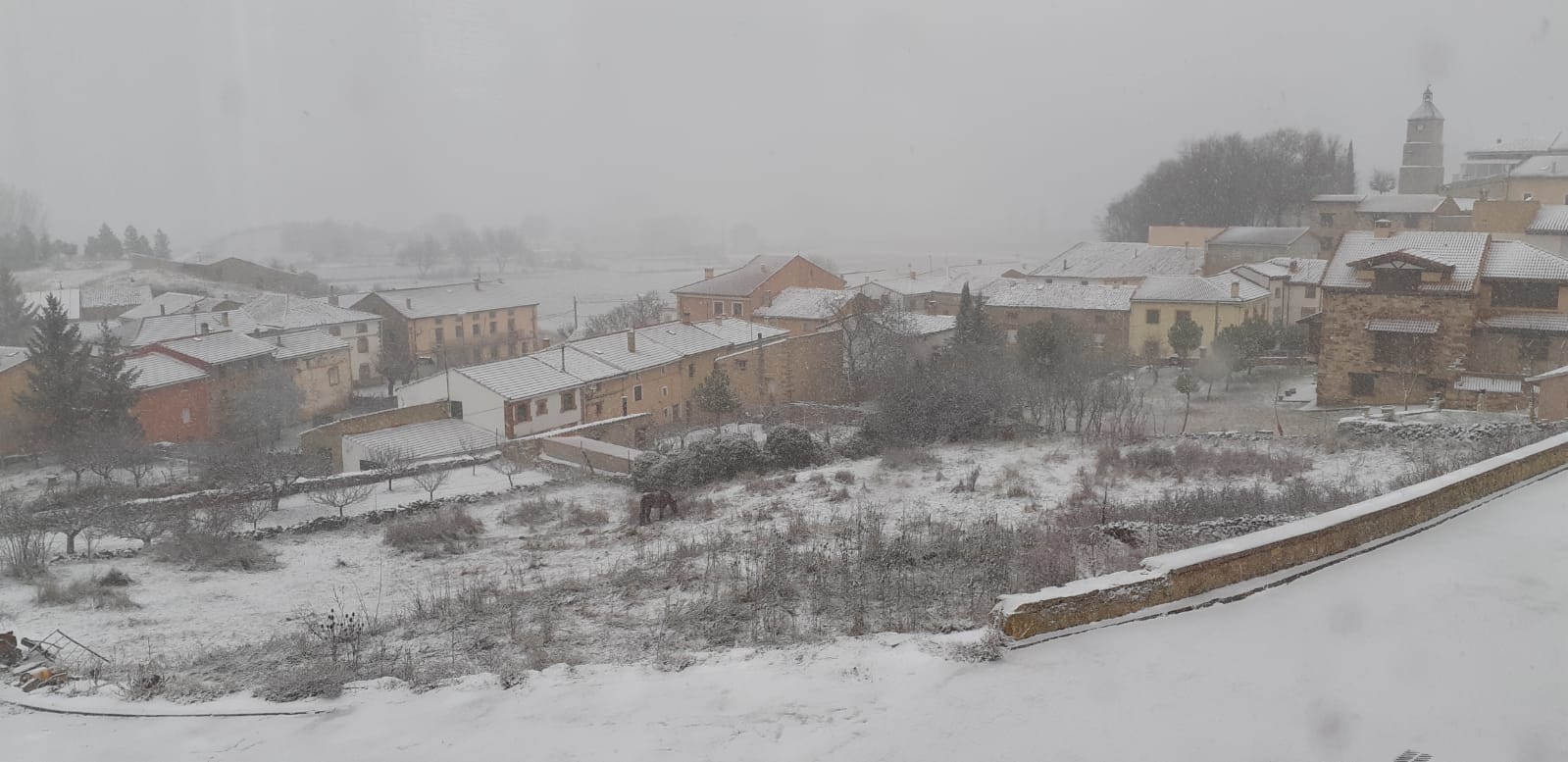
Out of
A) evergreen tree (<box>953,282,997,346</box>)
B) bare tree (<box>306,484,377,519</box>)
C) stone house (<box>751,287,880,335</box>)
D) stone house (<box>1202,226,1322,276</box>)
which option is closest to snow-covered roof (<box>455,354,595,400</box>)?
bare tree (<box>306,484,377,519</box>)

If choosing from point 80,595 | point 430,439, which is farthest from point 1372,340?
point 80,595

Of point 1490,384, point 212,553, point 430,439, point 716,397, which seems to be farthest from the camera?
point 716,397

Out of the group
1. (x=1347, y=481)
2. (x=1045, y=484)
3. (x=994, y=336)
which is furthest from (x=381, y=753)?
(x=994, y=336)

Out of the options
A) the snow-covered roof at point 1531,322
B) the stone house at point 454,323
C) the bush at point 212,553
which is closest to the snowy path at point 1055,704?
the bush at point 212,553

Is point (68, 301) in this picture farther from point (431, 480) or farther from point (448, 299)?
point (431, 480)

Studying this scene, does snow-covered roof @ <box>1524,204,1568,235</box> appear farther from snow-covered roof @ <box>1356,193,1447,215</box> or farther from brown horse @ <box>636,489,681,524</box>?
brown horse @ <box>636,489,681,524</box>

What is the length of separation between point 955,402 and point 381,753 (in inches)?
589

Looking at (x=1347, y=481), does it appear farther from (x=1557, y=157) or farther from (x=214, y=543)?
(x=1557, y=157)

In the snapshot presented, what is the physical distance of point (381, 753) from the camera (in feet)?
17.1

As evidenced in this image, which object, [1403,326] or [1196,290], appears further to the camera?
[1196,290]

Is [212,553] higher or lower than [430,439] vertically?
Result: higher

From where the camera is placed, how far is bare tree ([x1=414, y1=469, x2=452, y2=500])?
14.9 m

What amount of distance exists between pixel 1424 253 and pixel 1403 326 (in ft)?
4.91

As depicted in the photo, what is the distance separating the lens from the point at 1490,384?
18641mm
